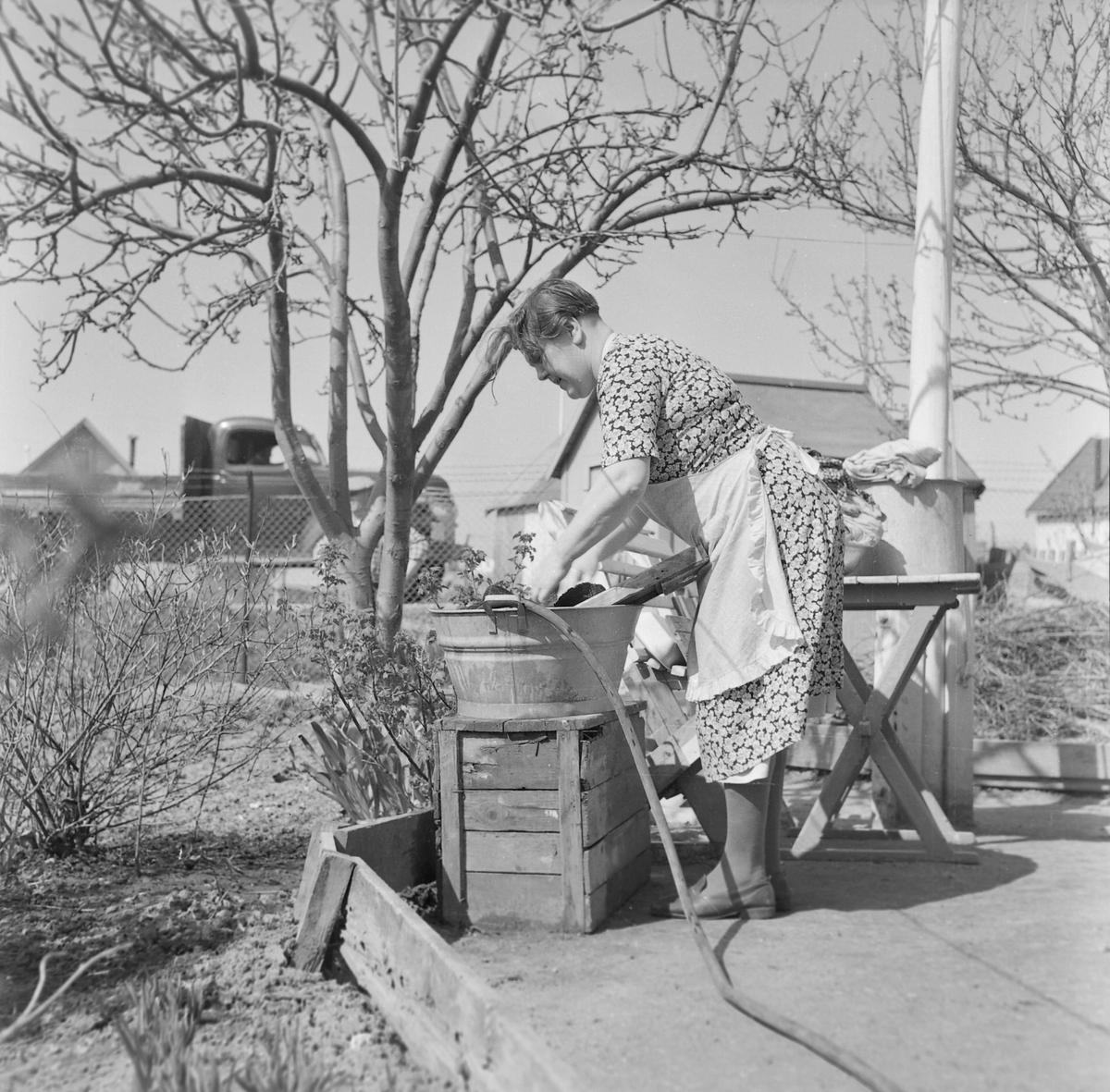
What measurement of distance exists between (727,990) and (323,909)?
97 centimetres

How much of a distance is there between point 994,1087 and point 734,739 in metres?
1.08

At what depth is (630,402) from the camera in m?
2.66

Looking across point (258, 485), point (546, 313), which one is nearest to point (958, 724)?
point (546, 313)

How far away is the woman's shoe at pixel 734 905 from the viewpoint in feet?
9.02

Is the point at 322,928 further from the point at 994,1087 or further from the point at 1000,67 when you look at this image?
the point at 1000,67

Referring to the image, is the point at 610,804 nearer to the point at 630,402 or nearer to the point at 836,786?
the point at 630,402

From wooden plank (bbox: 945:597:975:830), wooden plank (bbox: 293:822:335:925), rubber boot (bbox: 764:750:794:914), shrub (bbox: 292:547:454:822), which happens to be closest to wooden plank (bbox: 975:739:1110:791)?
wooden plank (bbox: 945:597:975:830)

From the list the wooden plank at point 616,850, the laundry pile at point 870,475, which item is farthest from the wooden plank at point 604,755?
the laundry pile at point 870,475

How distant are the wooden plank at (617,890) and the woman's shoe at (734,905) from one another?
14 centimetres

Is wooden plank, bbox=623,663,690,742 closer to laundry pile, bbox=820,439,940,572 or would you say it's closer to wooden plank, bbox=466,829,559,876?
laundry pile, bbox=820,439,940,572

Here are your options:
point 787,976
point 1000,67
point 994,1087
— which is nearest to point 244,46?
point 787,976

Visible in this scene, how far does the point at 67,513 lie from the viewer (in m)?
3.70

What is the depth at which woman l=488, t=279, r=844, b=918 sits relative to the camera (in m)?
2.70

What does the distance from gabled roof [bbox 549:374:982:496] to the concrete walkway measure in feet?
21.2
